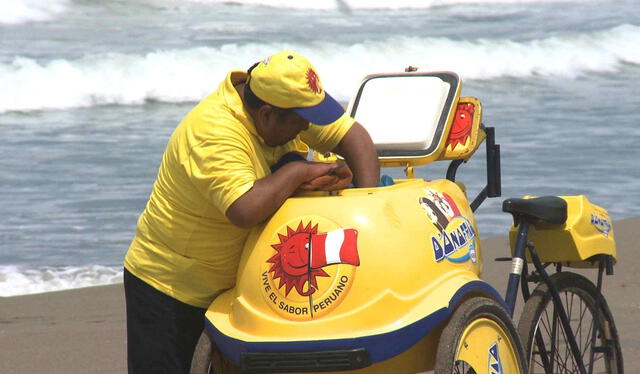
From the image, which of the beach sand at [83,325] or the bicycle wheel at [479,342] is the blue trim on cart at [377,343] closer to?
the bicycle wheel at [479,342]

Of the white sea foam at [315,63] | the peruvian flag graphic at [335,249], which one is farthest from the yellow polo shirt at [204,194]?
the white sea foam at [315,63]

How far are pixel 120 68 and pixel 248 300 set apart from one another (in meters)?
16.4

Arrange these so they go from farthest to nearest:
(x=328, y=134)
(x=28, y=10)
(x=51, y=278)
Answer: (x=28, y=10), (x=51, y=278), (x=328, y=134)

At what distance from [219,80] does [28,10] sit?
710 cm

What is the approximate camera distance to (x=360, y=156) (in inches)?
146

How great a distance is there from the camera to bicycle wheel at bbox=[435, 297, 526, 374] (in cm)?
323

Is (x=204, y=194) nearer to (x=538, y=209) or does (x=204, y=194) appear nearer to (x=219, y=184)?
(x=219, y=184)

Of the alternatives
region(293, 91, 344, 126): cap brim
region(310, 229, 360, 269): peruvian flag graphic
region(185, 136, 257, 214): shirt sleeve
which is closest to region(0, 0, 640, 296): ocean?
region(293, 91, 344, 126): cap brim

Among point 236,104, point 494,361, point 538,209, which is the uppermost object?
point 236,104

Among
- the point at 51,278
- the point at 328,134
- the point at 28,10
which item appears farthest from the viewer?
the point at 28,10

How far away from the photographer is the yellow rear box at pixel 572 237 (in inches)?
159

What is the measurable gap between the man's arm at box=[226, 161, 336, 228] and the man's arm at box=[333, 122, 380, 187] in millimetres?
284

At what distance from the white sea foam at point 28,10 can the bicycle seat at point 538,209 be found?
72.0ft

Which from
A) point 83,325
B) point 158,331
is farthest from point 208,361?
point 83,325
